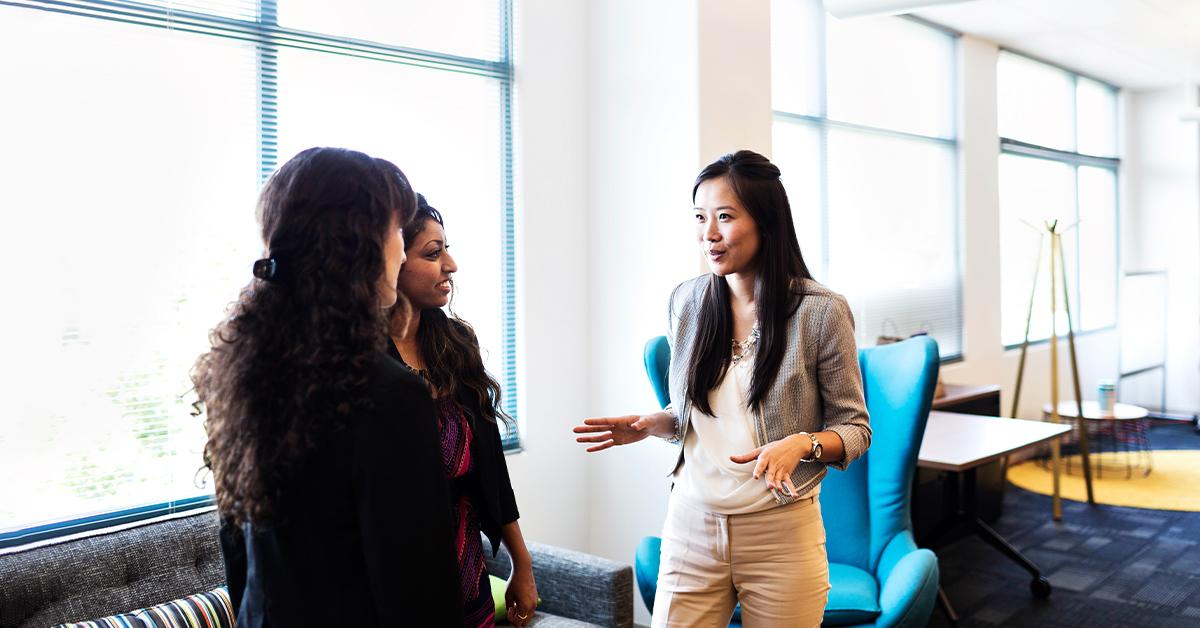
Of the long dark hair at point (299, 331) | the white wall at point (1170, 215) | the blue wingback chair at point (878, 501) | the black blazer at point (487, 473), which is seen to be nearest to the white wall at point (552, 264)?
the blue wingback chair at point (878, 501)

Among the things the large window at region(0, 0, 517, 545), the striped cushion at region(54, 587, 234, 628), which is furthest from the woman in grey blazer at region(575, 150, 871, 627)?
the large window at region(0, 0, 517, 545)

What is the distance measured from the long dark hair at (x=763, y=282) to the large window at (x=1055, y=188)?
17.0ft

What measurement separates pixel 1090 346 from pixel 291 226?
879 cm

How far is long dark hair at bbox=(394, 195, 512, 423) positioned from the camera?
1914 millimetres

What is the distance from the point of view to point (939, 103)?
641 centimetres

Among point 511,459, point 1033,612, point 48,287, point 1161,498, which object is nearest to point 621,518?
point 511,459

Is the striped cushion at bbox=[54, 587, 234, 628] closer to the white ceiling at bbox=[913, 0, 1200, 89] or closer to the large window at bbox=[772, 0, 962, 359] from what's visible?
the large window at bbox=[772, 0, 962, 359]

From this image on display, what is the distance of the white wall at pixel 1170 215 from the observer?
8906mm

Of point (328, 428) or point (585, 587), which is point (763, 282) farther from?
point (585, 587)

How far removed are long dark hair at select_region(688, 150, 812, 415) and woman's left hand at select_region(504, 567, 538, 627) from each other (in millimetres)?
529

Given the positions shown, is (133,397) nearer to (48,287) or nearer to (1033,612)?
(48,287)

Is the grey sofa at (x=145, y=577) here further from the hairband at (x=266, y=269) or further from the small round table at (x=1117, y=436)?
the small round table at (x=1117, y=436)

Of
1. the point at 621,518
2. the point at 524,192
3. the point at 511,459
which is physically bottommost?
the point at 621,518

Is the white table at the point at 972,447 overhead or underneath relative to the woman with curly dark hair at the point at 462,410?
underneath
